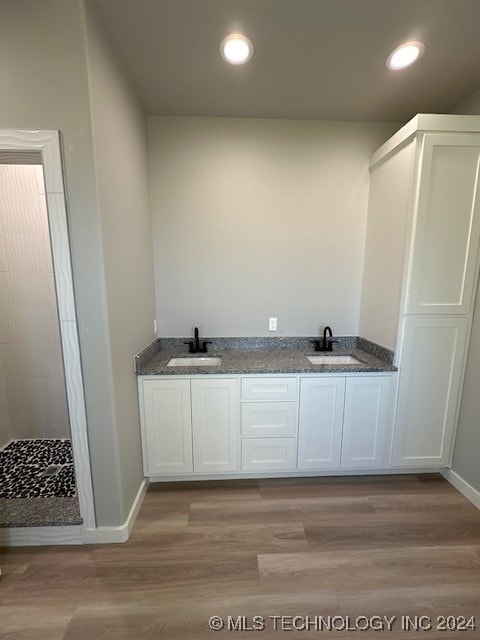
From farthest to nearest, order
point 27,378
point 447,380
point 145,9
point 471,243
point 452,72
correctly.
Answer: point 27,378 → point 447,380 → point 471,243 → point 452,72 → point 145,9

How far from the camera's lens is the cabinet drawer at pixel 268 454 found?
185cm

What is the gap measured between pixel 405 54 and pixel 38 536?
133 inches

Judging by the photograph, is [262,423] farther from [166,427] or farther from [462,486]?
[462,486]

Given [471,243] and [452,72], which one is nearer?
[452,72]

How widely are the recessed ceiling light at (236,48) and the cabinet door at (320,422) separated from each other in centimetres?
194

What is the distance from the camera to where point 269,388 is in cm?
180

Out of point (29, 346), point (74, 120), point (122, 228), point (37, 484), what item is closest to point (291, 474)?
point (37, 484)

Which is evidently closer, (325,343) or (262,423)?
(262,423)

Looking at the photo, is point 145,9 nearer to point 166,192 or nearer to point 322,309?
point 166,192

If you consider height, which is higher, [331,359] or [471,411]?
[331,359]

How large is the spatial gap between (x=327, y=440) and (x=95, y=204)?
2.04 m

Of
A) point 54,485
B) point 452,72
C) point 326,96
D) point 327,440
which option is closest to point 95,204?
point 326,96

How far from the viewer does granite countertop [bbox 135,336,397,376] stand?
1761mm

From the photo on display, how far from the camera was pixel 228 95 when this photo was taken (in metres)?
1.74
